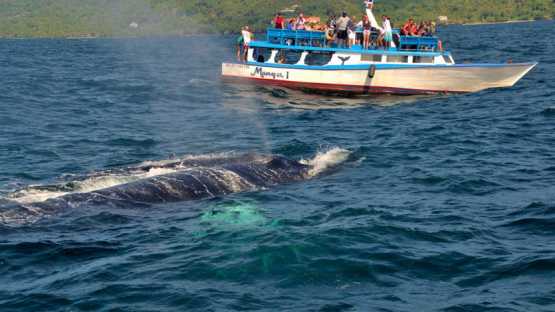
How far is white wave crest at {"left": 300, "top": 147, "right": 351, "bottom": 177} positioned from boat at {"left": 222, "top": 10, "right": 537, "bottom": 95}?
16594 mm

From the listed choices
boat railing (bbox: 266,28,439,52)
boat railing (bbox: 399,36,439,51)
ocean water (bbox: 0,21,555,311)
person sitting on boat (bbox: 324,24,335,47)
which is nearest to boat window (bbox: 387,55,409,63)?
boat railing (bbox: 266,28,439,52)

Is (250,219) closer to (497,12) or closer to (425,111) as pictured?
(425,111)

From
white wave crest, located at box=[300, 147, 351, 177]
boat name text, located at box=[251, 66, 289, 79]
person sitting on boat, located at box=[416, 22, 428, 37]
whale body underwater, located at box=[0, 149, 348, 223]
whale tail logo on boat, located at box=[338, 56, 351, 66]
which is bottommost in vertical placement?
white wave crest, located at box=[300, 147, 351, 177]

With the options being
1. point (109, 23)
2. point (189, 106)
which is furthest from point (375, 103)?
point (109, 23)

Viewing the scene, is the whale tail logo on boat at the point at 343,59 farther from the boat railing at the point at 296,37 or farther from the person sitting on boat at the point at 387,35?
the boat railing at the point at 296,37

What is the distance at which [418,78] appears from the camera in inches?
1619

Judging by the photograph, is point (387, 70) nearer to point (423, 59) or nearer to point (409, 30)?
point (423, 59)

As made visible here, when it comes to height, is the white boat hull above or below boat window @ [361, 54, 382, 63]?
below

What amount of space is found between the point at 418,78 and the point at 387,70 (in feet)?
5.65

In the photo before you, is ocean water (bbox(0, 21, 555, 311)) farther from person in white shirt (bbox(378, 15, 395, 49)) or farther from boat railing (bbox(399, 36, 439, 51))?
boat railing (bbox(399, 36, 439, 51))

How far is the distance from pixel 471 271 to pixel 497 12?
15259cm

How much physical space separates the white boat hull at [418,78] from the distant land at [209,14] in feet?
359

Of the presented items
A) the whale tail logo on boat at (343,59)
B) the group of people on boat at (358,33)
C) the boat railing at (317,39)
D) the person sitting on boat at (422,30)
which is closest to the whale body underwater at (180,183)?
the whale tail logo on boat at (343,59)

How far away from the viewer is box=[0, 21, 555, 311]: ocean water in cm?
1327
